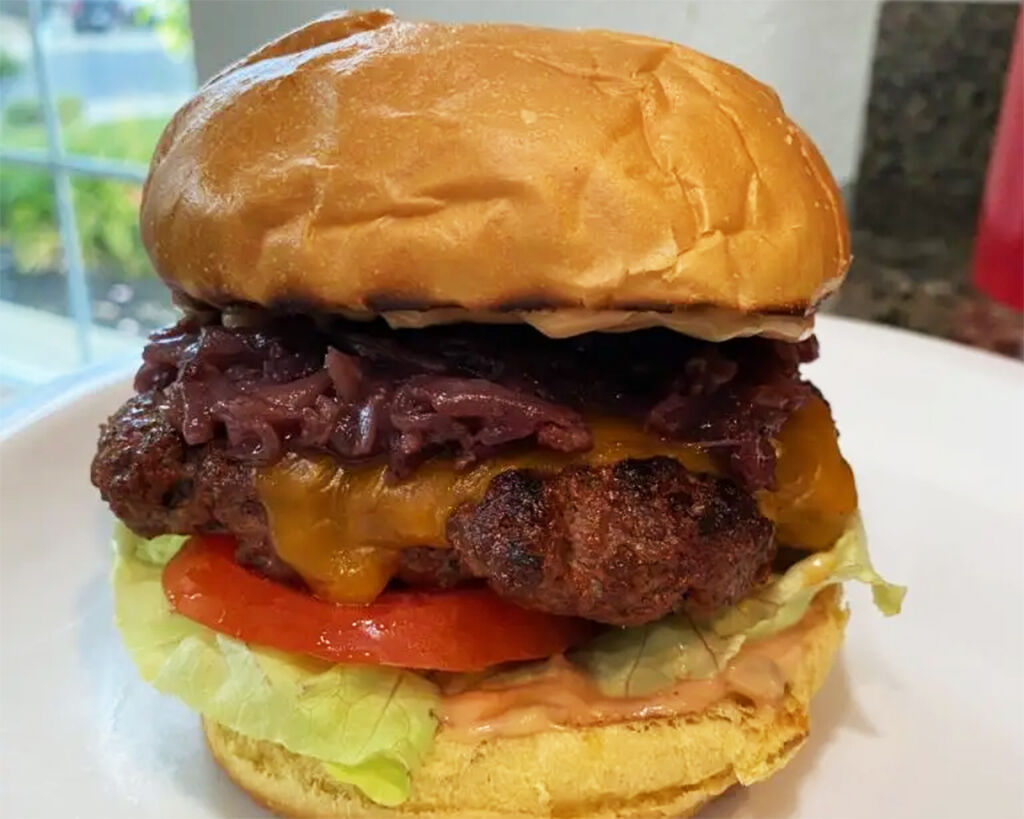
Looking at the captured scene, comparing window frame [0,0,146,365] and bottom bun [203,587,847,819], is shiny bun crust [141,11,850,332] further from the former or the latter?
window frame [0,0,146,365]

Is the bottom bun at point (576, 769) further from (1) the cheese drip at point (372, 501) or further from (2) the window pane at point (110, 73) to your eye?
(2) the window pane at point (110, 73)

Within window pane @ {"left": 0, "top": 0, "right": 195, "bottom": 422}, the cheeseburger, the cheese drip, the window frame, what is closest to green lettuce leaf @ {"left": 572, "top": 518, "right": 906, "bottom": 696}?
the cheeseburger

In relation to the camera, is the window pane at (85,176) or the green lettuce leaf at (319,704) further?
the window pane at (85,176)

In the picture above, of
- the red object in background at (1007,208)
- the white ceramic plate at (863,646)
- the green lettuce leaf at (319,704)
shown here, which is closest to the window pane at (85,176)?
the white ceramic plate at (863,646)

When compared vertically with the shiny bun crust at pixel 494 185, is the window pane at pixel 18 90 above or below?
below

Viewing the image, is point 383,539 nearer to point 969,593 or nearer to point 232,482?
point 232,482

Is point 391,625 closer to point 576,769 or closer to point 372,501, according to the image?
point 372,501

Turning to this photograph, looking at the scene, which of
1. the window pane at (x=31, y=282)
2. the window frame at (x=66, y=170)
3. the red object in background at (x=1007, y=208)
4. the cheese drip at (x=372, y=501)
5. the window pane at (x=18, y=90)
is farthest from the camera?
the window pane at (x=31, y=282)
